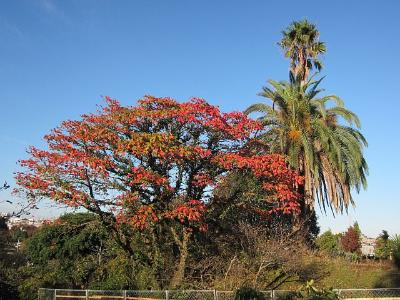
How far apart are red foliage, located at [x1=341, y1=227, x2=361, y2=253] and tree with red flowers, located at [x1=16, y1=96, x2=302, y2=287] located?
1777cm

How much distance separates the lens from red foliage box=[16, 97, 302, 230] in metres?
14.2

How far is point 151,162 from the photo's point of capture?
14.8 meters

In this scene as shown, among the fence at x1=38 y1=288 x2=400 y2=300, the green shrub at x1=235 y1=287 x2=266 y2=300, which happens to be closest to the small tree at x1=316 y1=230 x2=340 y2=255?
the fence at x1=38 y1=288 x2=400 y2=300

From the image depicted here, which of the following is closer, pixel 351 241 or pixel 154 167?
pixel 154 167

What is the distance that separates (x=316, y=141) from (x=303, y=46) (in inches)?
290

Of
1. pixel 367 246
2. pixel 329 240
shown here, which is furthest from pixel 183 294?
pixel 367 246

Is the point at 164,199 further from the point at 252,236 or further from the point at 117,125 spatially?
the point at 252,236

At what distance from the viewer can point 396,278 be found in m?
18.9

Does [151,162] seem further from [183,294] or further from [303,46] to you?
[303,46]

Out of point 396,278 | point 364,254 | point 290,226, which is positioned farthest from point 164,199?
point 364,254

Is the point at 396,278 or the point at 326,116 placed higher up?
the point at 326,116

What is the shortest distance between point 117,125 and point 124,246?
4.06 metres

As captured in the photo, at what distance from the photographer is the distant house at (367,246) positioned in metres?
30.3

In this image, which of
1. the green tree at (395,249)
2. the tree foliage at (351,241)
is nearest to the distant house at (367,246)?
the tree foliage at (351,241)
